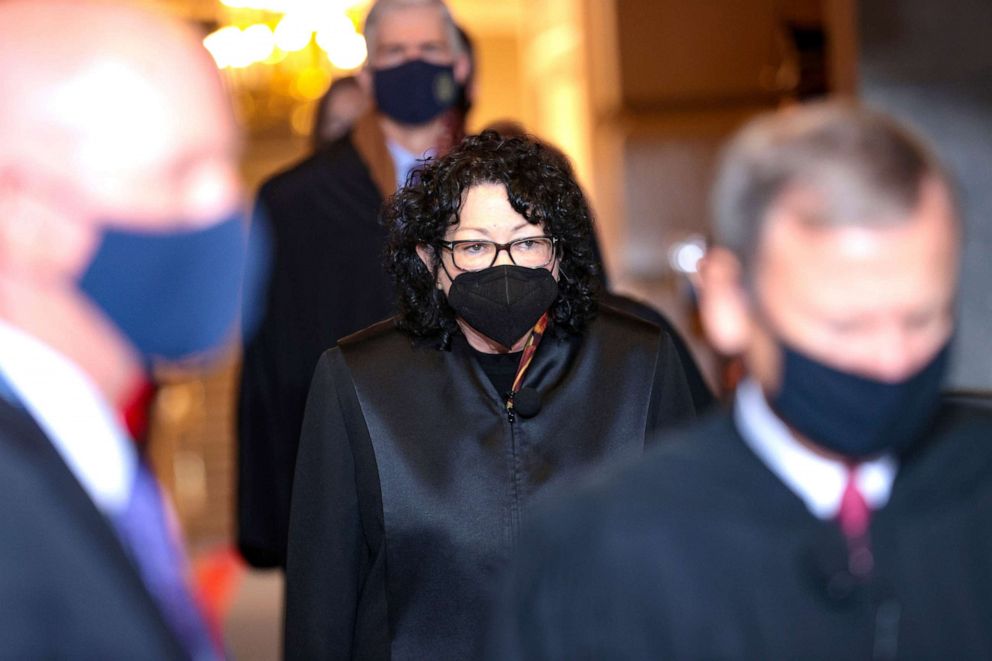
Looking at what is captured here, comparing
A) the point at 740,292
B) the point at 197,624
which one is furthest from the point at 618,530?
the point at 197,624

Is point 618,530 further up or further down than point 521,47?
further up

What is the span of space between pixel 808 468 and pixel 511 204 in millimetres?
1179

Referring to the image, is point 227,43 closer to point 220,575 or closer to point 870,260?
point 220,575

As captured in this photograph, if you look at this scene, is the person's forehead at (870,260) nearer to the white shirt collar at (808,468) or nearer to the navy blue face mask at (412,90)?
the white shirt collar at (808,468)

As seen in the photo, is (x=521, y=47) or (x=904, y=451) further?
(x=521, y=47)

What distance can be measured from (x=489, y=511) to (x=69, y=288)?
125 cm

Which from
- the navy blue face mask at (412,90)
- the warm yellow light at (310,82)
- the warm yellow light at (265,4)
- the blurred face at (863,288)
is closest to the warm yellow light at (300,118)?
the warm yellow light at (310,82)

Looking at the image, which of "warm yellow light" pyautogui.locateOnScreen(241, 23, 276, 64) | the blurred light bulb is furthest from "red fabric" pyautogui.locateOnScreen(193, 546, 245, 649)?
"warm yellow light" pyautogui.locateOnScreen(241, 23, 276, 64)

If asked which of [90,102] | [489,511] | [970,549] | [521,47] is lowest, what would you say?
[521,47]

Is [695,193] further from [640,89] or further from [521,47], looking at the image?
[521,47]

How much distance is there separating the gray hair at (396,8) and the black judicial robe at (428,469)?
129 centimetres

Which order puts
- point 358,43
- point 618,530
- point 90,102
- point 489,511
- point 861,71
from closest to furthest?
1. point 90,102
2. point 618,530
3. point 489,511
4. point 861,71
5. point 358,43

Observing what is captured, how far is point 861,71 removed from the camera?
393 cm

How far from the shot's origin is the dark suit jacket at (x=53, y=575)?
47.3 inches
